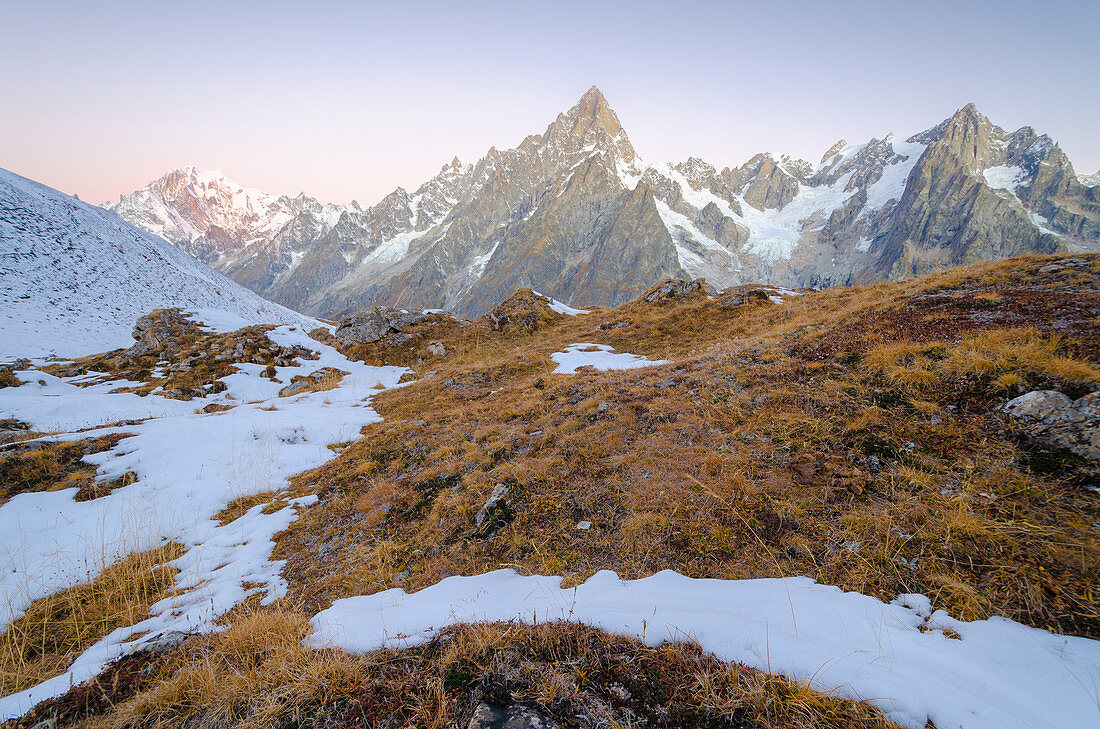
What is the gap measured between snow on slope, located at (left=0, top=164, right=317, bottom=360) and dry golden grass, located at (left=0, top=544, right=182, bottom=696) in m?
27.2

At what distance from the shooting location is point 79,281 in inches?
1357

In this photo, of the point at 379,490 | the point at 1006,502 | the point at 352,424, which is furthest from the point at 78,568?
the point at 1006,502

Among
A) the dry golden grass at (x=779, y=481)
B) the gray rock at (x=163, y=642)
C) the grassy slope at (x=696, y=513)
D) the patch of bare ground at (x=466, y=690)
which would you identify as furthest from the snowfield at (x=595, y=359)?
the gray rock at (x=163, y=642)

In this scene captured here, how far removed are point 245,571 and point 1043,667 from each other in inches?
326

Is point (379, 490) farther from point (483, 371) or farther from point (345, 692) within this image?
point (483, 371)

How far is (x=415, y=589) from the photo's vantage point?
14.5 feet

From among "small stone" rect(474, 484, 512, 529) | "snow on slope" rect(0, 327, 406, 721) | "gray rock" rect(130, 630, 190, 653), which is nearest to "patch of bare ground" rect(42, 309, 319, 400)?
"snow on slope" rect(0, 327, 406, 721)

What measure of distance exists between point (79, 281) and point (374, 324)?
3526 centimetres

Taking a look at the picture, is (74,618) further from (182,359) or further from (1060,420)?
(182,359)

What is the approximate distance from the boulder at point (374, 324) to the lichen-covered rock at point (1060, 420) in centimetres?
2437

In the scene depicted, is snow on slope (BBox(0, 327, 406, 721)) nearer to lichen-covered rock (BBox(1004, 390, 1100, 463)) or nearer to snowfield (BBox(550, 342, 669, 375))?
snowfield (BBox(550, 342, 669, 375))

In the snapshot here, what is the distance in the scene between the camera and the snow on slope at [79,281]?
28438mm

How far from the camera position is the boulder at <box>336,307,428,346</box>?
22891mm

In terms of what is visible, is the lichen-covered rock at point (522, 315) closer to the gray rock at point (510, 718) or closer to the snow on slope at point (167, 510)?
the snow on slope at point (167, 510)
